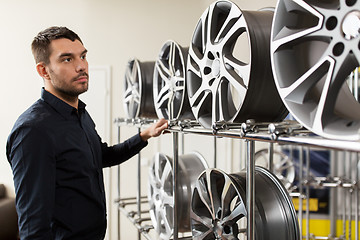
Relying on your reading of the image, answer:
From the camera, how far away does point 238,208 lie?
1.45m

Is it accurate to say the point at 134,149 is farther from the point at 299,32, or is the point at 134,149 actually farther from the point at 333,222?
the point at 333,222

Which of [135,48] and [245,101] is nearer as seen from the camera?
[245,101]

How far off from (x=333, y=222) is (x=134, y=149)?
270 cm

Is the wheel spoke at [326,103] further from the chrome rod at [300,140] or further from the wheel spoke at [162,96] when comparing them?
the wheel spoke at [162,96]

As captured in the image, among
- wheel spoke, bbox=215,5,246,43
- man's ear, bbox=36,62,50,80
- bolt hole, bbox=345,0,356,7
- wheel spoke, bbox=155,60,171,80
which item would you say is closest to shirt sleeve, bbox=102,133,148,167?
wheel spoke, bbox=155,60,171,80

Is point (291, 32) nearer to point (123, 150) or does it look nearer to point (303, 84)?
point (303, 84)

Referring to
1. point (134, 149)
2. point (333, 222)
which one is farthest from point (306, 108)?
point (333, 222)

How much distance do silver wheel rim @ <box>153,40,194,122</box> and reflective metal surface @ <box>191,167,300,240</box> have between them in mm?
417

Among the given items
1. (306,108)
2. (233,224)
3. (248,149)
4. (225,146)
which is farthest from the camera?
(225,146)

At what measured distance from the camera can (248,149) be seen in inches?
50.6

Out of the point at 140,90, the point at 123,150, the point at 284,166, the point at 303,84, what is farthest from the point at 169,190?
the point at 284,166

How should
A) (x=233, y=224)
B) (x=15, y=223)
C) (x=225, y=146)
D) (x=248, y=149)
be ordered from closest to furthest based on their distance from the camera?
(x=248, y=149)
(x=233, y=224)
(x=225, y=146)
(x=15, y=223)

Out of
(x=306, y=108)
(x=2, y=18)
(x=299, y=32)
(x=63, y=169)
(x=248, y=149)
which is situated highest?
(x=2, y=18)

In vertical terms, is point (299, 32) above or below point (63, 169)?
above
